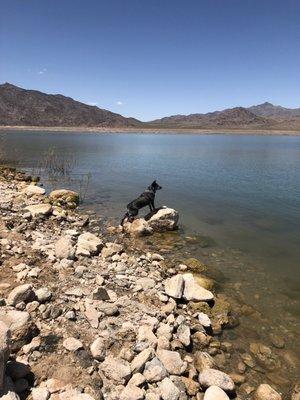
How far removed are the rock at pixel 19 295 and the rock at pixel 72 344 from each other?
1455mm

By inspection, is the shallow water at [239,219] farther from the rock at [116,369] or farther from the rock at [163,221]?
the rock at [116,369]

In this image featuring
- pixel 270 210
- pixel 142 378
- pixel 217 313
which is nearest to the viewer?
pixel 142 378

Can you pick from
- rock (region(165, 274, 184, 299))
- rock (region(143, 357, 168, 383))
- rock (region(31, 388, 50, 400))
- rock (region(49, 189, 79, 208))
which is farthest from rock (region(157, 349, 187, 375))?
rock (region(49, 189, 79, 208))

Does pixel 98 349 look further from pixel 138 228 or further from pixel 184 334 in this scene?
pixel 138 228

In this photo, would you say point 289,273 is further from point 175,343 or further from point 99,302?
point 99,302

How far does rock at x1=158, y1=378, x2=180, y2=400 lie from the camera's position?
5.88 metres

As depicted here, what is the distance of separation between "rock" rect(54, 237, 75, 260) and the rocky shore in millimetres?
31

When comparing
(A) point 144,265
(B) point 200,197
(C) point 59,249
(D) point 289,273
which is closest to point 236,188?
(B) point 200,197

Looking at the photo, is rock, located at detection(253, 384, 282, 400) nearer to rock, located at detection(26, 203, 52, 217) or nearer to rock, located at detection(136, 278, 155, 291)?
rock, located at detection(136, 278, 155, 291)

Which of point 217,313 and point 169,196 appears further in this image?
point 169,196

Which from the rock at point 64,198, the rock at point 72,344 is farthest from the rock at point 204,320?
the rock at point 64,198

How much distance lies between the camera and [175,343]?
7520mm

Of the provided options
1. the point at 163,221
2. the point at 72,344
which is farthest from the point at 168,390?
the point at 163,221

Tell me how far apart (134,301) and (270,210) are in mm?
13654
